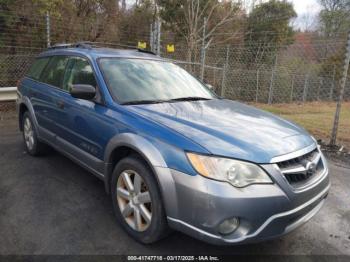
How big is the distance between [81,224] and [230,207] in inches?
63.4

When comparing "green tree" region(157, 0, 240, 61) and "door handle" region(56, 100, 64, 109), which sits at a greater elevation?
"green tree" region(157, 0, 240, 61)

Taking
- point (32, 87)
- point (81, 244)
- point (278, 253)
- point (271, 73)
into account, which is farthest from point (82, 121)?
point (271, 73)

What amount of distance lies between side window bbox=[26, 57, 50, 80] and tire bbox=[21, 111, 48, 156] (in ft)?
1.94

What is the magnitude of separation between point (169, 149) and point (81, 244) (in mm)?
1174

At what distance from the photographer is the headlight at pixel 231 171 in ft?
7.27

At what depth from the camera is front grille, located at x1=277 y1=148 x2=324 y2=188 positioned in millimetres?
2371

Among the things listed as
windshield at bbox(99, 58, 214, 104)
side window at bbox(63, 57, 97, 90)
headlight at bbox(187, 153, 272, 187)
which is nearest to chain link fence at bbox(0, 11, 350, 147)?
side window at bbox(63, 57, 97, 90)

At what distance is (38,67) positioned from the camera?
4.85 meters

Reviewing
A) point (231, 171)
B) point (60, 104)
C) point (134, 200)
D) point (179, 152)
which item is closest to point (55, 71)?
point (60, 104)

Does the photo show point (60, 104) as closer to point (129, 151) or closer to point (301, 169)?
point (129, 151)

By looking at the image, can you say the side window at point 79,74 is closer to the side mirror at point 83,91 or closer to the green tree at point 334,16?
the side mirror at point 83,91

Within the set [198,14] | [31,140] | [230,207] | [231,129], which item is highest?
[198,14]

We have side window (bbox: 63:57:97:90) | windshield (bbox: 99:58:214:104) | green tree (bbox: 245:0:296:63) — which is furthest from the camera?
Answer: green tree (bbox: 245:0:296:63)

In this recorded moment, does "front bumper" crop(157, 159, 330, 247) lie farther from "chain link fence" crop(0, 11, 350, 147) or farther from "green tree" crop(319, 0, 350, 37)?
"green tree" crop(319, 0, 350, 37)
